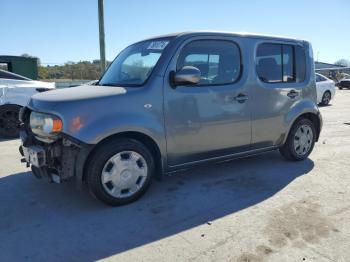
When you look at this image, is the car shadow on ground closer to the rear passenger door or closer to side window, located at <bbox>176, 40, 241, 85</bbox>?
the rear passenger door

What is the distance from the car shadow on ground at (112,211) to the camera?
10.5 ft

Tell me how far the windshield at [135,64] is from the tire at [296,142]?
8.47 feet

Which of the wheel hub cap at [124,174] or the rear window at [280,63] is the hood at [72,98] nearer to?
the wheel hub cap at [124,174]

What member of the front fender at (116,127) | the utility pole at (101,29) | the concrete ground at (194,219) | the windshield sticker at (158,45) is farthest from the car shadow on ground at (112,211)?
the utility pole at (101,29)

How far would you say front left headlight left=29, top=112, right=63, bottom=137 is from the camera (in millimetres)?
3711

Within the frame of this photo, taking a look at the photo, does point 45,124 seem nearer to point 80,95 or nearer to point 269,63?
point 80,95

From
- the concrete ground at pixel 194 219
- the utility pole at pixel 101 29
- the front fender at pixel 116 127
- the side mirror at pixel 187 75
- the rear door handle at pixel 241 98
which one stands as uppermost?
the utility pole at pixel 101 29

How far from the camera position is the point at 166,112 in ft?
13.8

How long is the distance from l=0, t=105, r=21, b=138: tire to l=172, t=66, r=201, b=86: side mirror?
16.7 ft

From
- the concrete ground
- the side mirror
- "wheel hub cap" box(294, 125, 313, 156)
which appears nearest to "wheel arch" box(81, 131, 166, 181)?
the concrete ground

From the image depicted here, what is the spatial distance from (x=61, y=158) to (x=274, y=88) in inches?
123

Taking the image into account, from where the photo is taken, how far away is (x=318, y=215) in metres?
3.81

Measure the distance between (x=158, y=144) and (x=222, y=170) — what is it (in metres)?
1.53

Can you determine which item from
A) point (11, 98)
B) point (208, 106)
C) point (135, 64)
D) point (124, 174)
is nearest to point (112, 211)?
point (124, 174)
